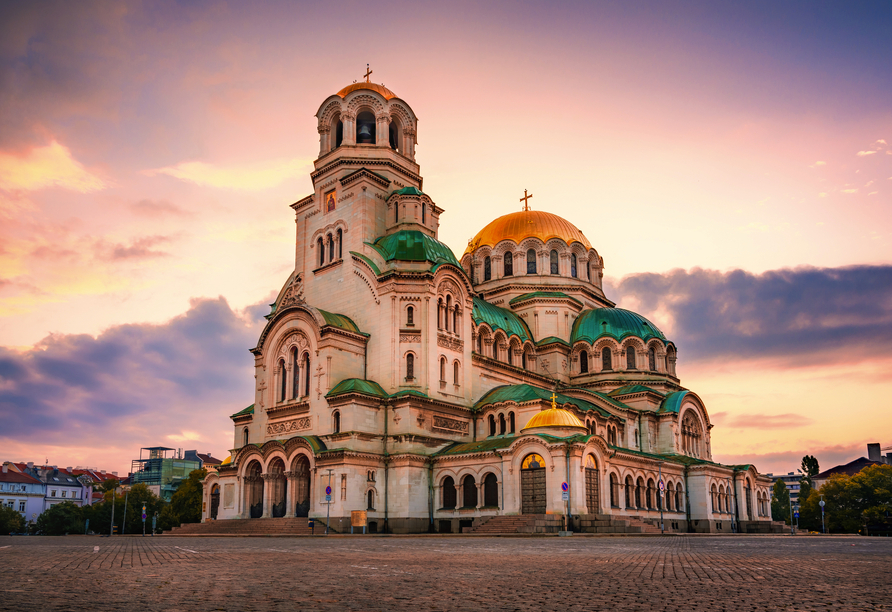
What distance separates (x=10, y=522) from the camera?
73375 millimetres

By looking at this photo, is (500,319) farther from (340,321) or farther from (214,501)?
(214,501)

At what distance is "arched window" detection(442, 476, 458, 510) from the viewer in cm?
4328

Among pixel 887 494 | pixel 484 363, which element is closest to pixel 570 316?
pixel 484 363

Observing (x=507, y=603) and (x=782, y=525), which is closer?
(x=507, y=603)

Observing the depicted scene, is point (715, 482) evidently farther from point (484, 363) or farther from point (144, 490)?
point (144, 490)

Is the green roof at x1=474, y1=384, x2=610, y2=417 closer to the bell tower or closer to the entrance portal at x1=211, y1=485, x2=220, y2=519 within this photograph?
the bell tower

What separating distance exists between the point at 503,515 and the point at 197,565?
27.7 metres

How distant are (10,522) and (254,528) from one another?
45322 mm

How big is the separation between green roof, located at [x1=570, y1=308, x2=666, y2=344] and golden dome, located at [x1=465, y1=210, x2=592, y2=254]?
6805 mm

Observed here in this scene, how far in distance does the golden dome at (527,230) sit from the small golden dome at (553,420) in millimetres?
24009

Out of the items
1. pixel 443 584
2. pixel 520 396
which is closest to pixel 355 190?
pixel 520 396

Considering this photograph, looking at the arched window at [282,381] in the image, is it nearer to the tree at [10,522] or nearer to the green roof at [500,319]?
the green roof at [500,319]

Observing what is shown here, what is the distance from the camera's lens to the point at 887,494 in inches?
2579

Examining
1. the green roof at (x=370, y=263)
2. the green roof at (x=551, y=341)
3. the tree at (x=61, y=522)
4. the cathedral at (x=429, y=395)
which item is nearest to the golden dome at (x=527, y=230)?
the cathedral at (x=429, y=395)
